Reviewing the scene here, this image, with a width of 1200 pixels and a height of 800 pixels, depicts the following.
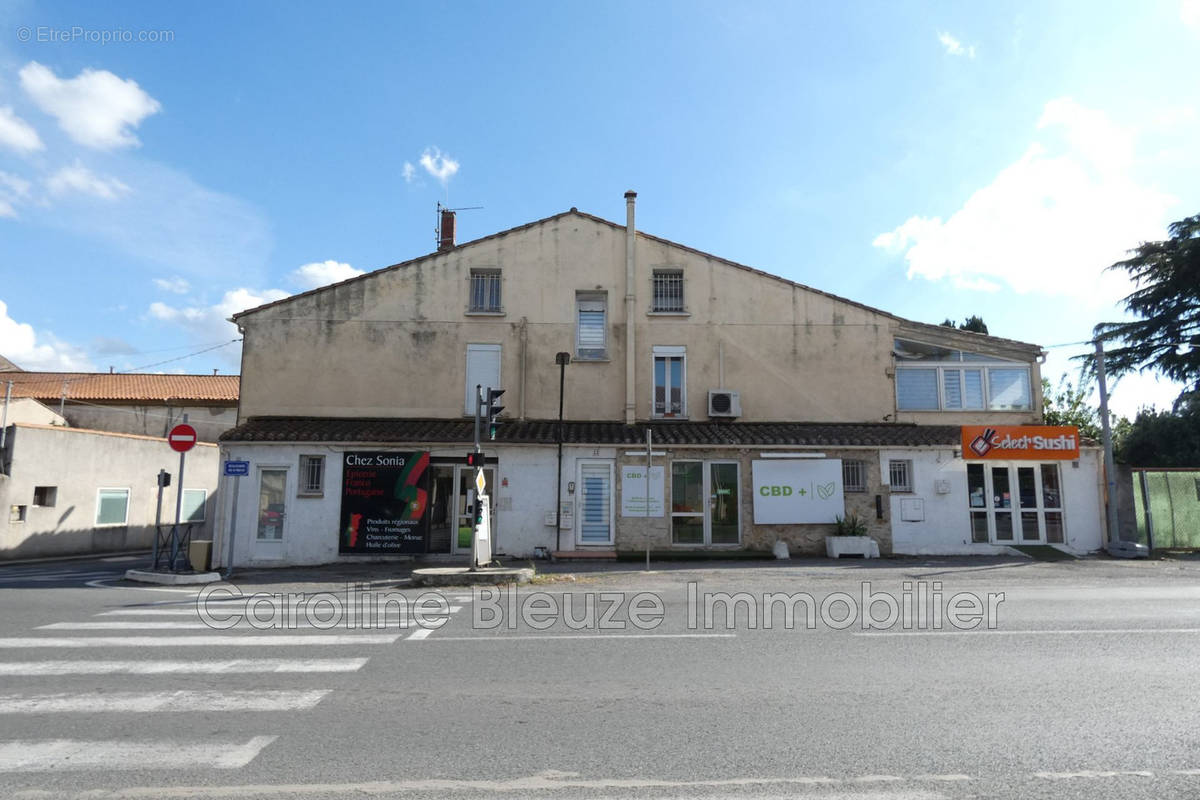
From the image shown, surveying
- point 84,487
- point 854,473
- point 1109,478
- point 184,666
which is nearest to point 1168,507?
point 1109,478

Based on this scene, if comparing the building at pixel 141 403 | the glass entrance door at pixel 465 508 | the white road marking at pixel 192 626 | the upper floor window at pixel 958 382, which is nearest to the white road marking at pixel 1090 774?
the white road marking at pixel 192 626

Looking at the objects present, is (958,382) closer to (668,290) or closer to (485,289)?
(668,290)

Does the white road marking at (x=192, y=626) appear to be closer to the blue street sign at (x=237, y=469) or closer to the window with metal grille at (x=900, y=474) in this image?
the blue street sign at (x=237, y=469)

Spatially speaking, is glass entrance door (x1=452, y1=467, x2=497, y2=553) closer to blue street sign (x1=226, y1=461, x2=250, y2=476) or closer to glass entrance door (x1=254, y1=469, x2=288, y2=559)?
glass entrance door (x1=254, y1=469, x2=288, y2=559)

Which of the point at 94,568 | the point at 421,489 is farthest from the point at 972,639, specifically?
the point at 94,568

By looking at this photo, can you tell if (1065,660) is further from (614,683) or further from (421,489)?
(421,489)

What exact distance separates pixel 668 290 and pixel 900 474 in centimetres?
796

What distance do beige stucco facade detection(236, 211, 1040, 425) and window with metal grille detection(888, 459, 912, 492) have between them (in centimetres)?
191

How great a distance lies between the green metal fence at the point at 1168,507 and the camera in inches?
746

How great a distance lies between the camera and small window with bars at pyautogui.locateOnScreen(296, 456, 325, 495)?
18328mm

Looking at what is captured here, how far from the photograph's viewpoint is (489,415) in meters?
14.8

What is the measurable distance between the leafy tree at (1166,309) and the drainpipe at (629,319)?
20.7 metres

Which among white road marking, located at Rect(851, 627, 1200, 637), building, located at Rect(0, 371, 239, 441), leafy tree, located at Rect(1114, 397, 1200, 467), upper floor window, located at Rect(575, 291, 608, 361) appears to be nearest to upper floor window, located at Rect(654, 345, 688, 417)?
upper floor window, located at Rect(575, 291, 608, 361)

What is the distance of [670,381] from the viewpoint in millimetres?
20969
